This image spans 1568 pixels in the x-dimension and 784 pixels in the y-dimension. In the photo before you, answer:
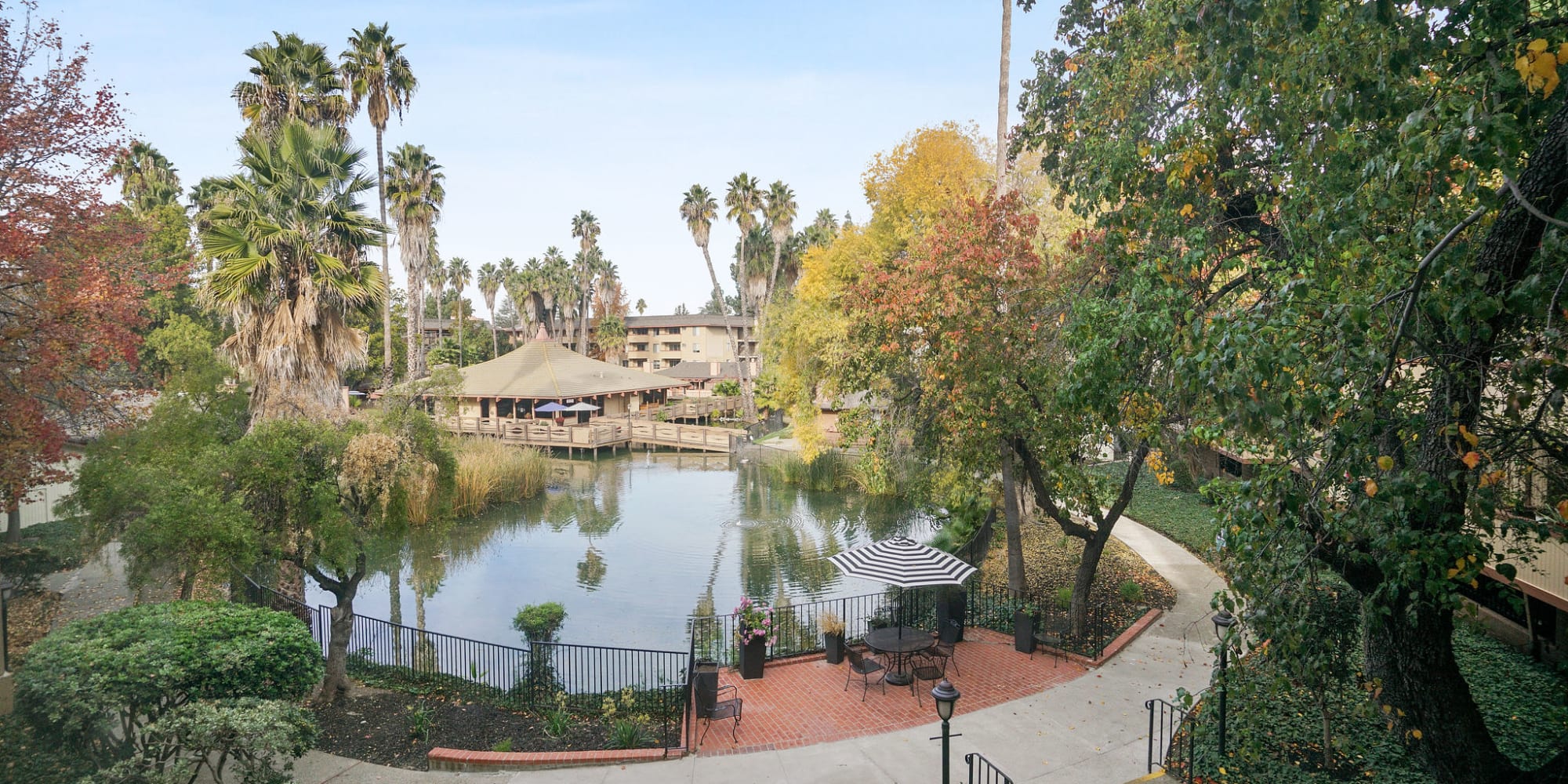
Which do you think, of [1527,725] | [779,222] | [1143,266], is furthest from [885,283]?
[779,222]

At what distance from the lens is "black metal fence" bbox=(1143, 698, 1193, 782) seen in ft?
30.8

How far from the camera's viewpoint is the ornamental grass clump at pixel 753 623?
12.9 m

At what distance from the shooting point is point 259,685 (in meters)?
9.16

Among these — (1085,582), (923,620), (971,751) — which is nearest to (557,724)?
(971,751)

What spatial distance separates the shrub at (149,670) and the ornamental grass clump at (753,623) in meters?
6.02

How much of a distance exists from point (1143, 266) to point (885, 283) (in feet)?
24.6

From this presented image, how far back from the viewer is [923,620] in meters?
15.4

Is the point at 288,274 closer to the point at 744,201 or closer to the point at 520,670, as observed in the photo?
the point at 520,670

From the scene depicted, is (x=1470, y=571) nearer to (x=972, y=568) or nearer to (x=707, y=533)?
(x=972, y=568)

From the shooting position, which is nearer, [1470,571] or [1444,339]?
[1470,571]

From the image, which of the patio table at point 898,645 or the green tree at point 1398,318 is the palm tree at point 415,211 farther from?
the green tree at point 1398,318

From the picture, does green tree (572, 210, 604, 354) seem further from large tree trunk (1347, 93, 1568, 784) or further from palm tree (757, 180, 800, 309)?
large tree trunk (1347, 93, 1568, 784)

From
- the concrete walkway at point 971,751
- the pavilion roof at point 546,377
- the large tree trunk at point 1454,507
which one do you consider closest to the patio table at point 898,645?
the concrete walkway at point 971,751

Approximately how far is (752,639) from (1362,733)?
830 cm
